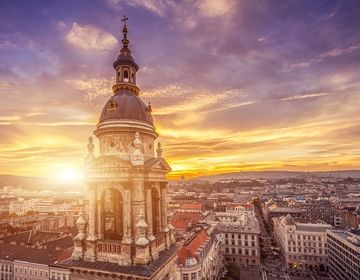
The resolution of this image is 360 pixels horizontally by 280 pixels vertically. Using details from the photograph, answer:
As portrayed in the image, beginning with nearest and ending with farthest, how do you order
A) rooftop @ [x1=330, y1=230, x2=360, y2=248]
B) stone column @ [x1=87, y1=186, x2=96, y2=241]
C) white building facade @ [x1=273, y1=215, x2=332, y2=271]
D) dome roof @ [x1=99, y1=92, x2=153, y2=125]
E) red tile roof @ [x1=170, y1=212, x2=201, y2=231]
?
stone column @ [x1=87, y1=186, x2=96, y2=241]
dome roof @ [x1=99, y1=92, x2=153, y2=125]
rooftop @ [x1=330, y1=230, x2=360, y2=248]
white building facade @ [x1=273, y1=215, x2=332, y2=271]
red tile roof @ [x1=170, y1=212, x2=201, y2=231]

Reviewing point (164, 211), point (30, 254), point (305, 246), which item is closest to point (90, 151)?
point (164, 211)

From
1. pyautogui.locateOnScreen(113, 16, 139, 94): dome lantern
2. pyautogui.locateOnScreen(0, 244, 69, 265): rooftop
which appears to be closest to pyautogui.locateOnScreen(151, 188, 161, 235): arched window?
pyautogui.locateOnScreen(113, 16, 139, 94): dome lantern

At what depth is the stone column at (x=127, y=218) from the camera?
56.2 ft

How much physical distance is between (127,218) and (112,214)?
1690 millimetres

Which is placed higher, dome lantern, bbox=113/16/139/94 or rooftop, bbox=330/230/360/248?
dome lantern, bbox=113/16/139/94

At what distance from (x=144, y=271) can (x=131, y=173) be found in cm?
583

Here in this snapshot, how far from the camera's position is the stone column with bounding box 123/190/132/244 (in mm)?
17125

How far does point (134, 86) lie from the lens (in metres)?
20.6

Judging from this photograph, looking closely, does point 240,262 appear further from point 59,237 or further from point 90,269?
point 90,269

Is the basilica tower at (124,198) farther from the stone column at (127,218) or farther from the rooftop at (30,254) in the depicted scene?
the rooftop at (30,254)

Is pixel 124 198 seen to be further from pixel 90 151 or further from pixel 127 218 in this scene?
pixel 90 151

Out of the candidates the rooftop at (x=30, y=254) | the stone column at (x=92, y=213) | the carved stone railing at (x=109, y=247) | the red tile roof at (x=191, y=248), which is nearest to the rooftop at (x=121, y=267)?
the carved stone railing at (x=109, y=247)

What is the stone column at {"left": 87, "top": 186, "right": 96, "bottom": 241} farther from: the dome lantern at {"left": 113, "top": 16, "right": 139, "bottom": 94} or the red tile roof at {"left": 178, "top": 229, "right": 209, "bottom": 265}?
the red tile roof at {"left": 178, "top": 229, "right": 209, "bottom": 265}

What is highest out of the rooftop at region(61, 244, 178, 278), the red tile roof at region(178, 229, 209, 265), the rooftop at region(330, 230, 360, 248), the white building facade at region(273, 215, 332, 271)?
the rooftop at region(61, 244, 178, 278)
